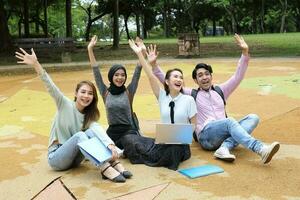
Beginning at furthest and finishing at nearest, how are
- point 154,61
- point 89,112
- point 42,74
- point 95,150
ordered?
point 154,61 < point 89,112 < point 42,74 < point 95,150

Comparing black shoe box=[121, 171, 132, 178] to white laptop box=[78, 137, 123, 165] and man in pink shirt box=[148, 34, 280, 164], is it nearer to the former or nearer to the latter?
white laptop box=[78, 137, 123, 165]

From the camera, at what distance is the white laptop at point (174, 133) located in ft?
15.0

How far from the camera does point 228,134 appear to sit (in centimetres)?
518

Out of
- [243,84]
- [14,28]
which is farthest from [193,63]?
[14,28]

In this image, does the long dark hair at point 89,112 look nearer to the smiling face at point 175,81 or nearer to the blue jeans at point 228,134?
the smiling face at point 175,81

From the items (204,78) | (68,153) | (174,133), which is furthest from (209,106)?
(68,153)

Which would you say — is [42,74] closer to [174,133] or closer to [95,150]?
[95,150]

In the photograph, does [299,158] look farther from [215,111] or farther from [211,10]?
[211,10]

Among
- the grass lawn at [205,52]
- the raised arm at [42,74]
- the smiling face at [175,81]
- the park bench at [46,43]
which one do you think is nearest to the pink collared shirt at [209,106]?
the smiling face at [175,81]

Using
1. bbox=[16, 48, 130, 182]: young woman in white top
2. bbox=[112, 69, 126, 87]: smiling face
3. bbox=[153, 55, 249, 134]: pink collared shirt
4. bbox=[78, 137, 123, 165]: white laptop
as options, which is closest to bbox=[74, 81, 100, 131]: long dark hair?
bbox=[16, 48, 130, 182]: young woman in white top

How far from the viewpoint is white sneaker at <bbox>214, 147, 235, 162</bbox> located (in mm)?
4899

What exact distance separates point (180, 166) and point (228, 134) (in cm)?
71

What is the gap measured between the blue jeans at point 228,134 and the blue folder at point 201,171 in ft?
1.36

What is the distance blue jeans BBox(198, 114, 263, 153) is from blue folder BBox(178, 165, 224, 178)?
1.36ft
